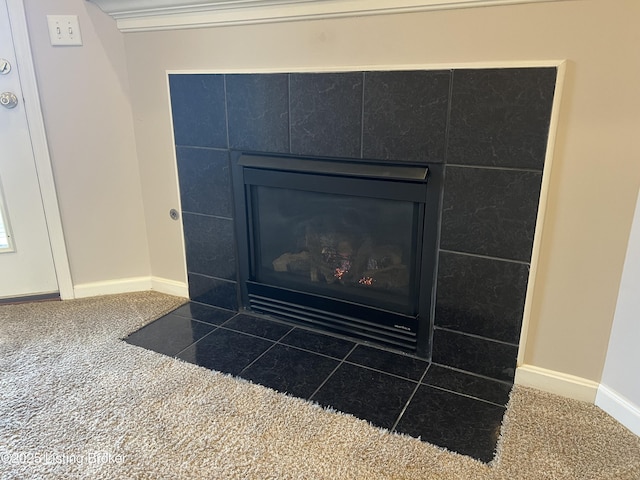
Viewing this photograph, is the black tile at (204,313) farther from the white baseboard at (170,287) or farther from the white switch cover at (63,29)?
the white switch cover at (63,29)

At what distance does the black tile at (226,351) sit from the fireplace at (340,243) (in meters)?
0.22

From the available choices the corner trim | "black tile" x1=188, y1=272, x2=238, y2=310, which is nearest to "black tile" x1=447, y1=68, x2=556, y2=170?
"black tile" x1=188, y1=272, x2=238, y2=310

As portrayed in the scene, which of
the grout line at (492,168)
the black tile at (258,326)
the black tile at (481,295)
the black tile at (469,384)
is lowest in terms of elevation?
the black tile at (469,384)

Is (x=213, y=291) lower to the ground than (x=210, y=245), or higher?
lower

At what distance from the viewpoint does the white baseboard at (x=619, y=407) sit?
1.52 meters

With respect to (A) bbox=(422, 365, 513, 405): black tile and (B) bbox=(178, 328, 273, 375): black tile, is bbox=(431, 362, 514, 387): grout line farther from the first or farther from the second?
(B) bbox=(178, 328, 273, 375): black tile

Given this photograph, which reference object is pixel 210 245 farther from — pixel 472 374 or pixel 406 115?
pixel 472 374

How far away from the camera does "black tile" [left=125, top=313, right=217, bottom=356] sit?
2018mm

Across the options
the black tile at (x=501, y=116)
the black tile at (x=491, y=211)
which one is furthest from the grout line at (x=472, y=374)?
the black tile at (x=501, y=116)

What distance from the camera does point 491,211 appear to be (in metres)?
1.64

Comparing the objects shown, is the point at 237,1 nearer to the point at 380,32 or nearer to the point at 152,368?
the point at 380,32

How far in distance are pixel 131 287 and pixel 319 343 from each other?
1.11 m

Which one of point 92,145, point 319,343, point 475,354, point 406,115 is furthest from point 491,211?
point 92,145

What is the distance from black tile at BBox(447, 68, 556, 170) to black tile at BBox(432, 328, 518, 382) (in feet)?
2.15
